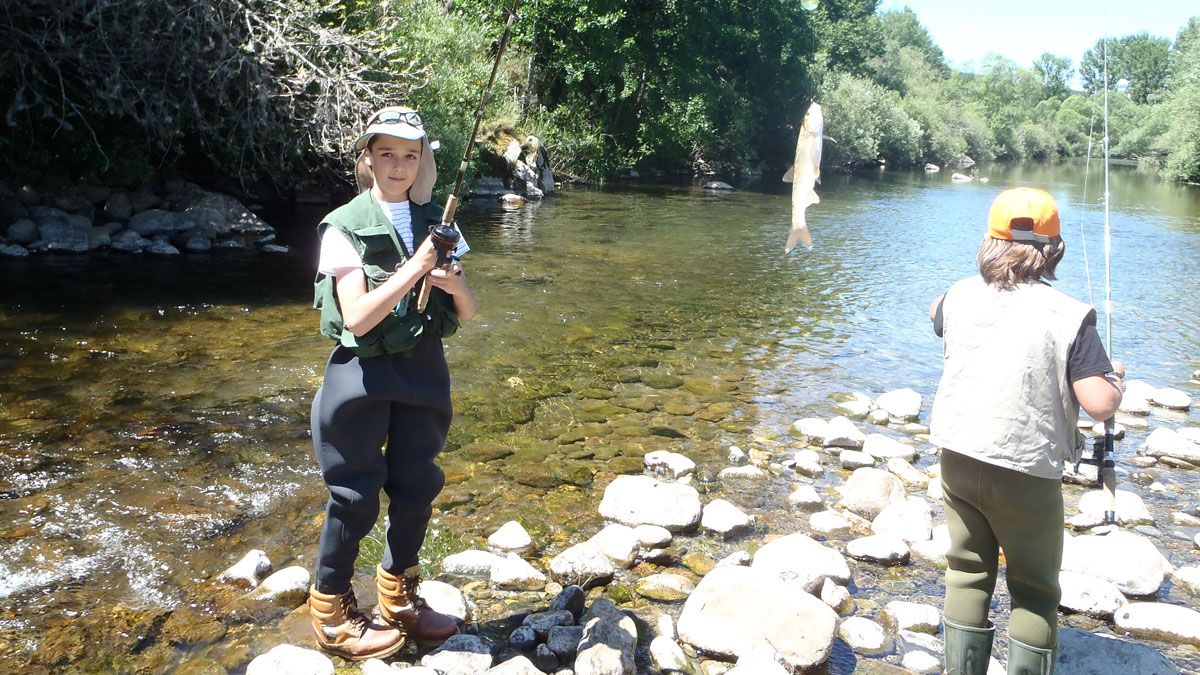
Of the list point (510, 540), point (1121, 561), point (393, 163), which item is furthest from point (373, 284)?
point (1121, 561)

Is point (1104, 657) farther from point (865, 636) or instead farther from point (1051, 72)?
point (1051, 72)

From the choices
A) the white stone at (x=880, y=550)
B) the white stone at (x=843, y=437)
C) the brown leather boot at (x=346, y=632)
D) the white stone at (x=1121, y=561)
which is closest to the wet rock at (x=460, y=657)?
the brown leather boot at (x=346, y=632)

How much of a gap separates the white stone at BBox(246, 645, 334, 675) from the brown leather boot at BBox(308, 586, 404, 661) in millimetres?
86

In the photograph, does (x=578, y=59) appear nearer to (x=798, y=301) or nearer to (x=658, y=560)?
(x=798, y=301)

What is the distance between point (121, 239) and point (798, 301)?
1056 centimetres

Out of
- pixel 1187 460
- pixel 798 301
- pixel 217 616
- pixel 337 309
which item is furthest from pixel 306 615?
pixel 798 301

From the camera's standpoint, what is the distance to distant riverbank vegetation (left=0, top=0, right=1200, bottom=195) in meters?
12.3

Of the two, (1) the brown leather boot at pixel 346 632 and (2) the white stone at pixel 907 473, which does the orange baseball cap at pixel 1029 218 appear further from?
(2) the white stone at pixel 907 473

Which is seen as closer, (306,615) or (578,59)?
(306,615)

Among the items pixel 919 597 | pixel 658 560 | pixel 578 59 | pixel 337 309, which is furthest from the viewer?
pixel 578 59

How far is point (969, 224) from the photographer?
82.2 ft

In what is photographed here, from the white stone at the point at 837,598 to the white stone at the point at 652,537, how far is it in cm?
95

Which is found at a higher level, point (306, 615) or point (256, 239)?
point (256, 239)

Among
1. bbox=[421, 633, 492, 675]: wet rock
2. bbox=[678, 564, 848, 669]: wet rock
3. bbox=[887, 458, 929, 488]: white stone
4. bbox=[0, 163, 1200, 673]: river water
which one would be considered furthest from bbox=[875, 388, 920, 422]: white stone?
→ bbox=[421, 633, 492, 675]: wet rock
